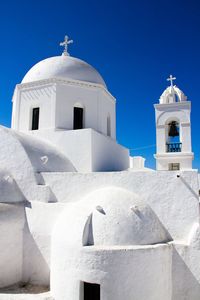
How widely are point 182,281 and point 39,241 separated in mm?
4253

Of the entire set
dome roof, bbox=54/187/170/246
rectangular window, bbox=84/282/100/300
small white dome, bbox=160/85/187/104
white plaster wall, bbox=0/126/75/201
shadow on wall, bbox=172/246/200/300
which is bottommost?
rectangular window, bbox=84/282/100/300

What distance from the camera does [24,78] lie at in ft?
43.3

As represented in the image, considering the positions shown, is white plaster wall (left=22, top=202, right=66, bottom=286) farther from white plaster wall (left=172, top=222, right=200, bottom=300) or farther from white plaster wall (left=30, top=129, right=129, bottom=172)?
white plaster wall (left=172, top=222, right=200, bottom=300)

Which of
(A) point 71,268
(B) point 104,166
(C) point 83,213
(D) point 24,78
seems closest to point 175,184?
(C) point 83,213

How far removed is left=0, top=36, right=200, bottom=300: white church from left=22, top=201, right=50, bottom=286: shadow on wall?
28 mm

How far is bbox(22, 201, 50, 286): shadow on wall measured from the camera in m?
8.05

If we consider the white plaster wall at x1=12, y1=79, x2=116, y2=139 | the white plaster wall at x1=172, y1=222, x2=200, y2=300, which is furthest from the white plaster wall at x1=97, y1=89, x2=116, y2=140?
the white plaster wall at x1=172, y1=222, x2=200, y2=300

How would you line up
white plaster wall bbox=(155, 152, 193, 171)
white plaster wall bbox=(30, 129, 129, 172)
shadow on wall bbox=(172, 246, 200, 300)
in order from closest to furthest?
shadow on wall bbox=(172, 246, 200, 300) < white plaster wall bbox=(30, 129, 129, 172) < white plaster wall bbox=(155, 152, 193, 171)

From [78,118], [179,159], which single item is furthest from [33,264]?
[179,159]

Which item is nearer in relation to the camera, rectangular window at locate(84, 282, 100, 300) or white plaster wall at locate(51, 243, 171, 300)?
white plaster wall at locate(51, 243, 171, 300)

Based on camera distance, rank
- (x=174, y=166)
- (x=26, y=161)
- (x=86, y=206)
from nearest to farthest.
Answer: (x=86, y=206), (x=26, y=161), (x=174, y=166)

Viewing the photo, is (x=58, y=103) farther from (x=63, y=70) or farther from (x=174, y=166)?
(x=174, y=166)

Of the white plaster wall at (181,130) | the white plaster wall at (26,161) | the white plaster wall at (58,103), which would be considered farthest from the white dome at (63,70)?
the white plaster wall at (26,161)

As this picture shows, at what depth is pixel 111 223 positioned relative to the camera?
21.8 feet
